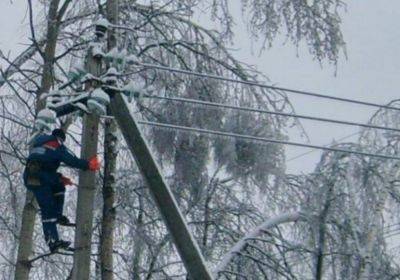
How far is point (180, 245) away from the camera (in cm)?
758

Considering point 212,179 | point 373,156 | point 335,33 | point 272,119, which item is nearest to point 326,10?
point 335,33

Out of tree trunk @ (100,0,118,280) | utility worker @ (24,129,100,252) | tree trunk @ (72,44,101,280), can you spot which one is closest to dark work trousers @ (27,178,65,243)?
utility worker @ (24,129,100,252)

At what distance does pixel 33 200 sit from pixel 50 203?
3.47 m

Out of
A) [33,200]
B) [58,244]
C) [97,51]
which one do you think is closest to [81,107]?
[97,51]

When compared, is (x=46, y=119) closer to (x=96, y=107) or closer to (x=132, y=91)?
(x=96, y=107)

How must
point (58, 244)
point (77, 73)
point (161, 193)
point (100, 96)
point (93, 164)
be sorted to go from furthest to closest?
point (58, 244), point (93, 164), point (77, 73), point (161, 193), point (100, 96)

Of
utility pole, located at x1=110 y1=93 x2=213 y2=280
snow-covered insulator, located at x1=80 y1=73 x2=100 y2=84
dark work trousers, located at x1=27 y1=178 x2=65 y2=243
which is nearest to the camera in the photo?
utility pole, located at x1=110 y1=93 x2=213 y2=280

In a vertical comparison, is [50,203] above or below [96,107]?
below

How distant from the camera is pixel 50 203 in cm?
806

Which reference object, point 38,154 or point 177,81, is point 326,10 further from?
point 38,154

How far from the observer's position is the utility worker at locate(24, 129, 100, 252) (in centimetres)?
785

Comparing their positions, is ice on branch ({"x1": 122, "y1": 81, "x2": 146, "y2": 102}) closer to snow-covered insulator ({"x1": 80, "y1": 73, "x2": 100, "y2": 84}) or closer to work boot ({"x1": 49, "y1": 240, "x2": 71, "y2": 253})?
snow-covered insulator ({"x1": 80, "y1": 73, "x2": 100, "y2": 84})

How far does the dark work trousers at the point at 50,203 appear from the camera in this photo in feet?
26.2

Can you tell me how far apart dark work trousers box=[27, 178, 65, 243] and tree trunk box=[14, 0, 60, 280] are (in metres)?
3.22
